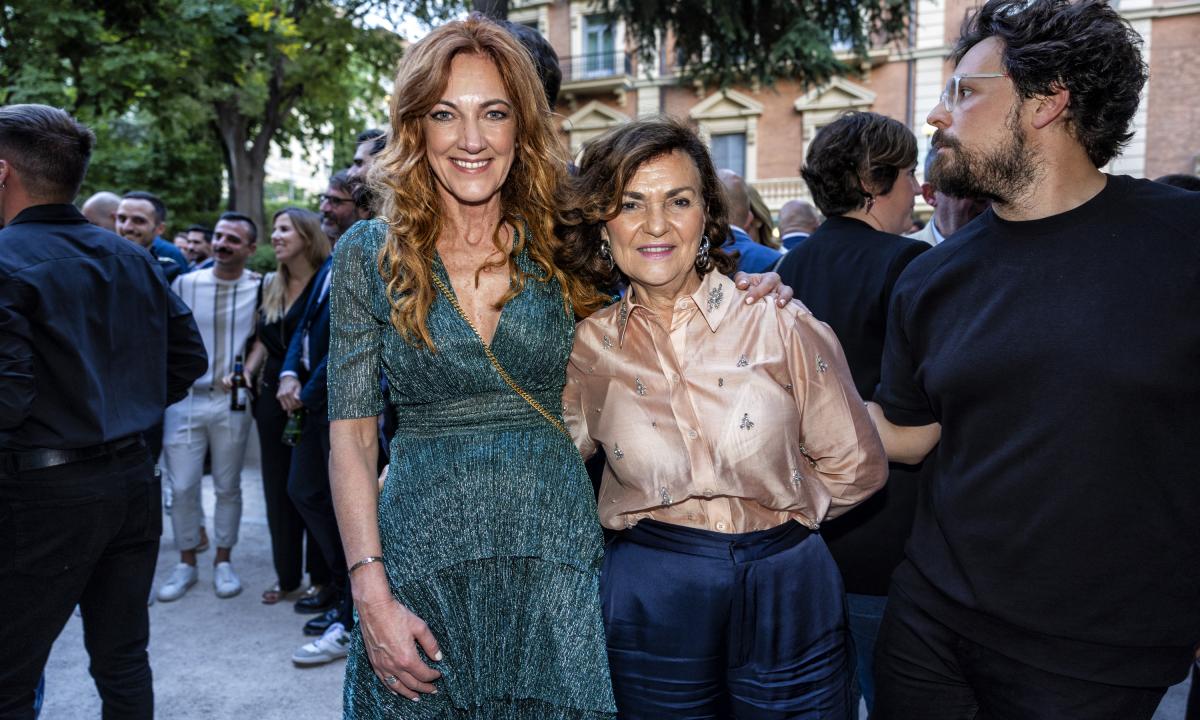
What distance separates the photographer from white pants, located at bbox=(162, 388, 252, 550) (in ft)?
17.2

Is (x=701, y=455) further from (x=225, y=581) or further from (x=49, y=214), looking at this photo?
(x=225, y=581)

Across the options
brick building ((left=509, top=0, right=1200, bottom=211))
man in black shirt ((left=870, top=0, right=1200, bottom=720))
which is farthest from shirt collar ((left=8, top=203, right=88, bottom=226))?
brick building ((left=509, top=0, right=1200, bottom=211))

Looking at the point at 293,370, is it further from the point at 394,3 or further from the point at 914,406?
the point at 394,3

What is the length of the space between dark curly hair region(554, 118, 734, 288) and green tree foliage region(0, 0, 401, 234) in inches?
388

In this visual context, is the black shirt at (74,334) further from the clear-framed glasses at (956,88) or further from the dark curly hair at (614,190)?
the clear-framed glasses at (956,88)

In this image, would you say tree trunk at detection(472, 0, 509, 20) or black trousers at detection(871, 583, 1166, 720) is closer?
black trousers at detection(871, 583, 1166, 720)

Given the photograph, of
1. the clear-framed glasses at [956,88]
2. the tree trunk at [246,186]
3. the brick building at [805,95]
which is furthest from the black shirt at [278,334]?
the tree trunk at [246,186]

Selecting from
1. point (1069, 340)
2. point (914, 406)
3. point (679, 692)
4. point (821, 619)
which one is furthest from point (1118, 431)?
point (679, 692)

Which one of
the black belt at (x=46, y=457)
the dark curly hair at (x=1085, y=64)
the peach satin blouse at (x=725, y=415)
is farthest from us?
the black belt at (x=46, y=457)

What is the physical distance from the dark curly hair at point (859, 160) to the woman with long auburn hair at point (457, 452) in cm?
123

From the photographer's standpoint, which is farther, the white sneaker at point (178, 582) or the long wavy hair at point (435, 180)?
the white sneaker at point (178, 582)

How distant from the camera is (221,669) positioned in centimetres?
420

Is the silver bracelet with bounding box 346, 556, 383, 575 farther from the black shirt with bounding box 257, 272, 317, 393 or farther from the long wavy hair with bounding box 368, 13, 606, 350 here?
the black shirt with bounding box 257, 272, 317, 393

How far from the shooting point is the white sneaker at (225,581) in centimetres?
511
